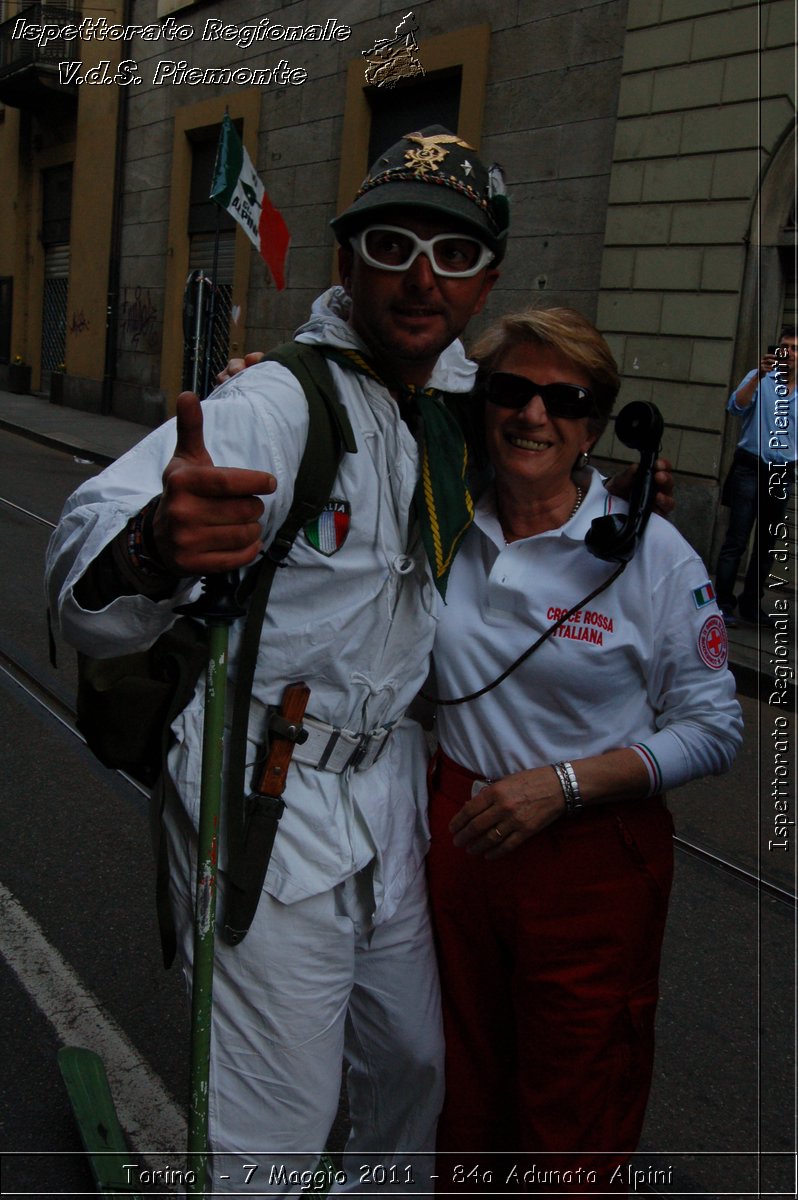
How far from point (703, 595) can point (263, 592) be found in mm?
801

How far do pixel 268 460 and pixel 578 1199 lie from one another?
136cm

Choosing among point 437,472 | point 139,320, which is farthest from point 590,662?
point 139,320

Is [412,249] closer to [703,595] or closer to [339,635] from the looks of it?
[339,635]

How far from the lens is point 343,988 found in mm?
1710

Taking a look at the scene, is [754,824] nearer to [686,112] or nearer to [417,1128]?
[417,1128]

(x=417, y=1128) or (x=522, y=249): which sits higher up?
(x=522, y=249)

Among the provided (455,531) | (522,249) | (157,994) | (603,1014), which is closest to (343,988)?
(603,1014)

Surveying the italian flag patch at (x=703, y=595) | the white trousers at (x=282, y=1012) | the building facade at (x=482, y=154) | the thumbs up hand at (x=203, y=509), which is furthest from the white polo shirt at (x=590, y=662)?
the building facade at (x=482, y=154)

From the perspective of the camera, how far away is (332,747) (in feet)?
5.41

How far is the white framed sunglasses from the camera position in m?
1.71

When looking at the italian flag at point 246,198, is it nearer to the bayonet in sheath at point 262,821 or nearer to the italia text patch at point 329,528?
the italia text patch at point 329,528

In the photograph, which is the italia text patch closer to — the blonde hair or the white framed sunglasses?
the white framed sunglasses

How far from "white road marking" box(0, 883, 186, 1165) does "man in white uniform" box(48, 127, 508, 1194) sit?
840mm

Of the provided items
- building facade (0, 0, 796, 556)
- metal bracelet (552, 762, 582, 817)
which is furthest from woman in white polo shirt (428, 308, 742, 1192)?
building facade (0, 0, 796, 556)
